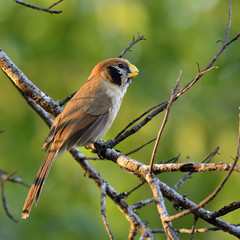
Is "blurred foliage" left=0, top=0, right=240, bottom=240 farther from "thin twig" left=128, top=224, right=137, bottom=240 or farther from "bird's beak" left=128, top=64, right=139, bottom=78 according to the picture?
"thin twig" left=128, top=224, right=137, bottom=240

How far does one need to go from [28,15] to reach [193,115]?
3.39 m

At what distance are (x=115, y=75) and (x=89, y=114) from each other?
2.44 ft

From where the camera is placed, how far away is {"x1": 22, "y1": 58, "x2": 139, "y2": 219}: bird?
13.0ft

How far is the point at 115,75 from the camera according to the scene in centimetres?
495

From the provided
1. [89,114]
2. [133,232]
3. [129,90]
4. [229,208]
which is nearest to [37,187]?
[133,232]

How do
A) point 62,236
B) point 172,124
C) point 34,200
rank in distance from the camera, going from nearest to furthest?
point 34,200
point 62,236
point 172,124

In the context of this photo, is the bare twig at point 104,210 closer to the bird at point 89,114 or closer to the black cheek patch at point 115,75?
the bird at point 89,114

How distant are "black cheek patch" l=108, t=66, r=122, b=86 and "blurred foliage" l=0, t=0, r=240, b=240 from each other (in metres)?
1.25

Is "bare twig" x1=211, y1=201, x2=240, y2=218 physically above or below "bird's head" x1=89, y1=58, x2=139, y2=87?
below

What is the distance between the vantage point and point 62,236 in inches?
212

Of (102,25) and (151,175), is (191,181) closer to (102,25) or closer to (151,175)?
(102,25)

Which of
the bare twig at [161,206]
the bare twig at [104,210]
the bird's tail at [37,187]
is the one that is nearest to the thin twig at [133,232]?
the bare twig at [104,210]

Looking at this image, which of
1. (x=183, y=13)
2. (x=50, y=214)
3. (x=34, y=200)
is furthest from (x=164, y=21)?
(x=34, y=200)

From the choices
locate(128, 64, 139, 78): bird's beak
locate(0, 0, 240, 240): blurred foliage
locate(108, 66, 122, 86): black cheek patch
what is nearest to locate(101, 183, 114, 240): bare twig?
locate(108, 66, 122, 86): black cheek patch
